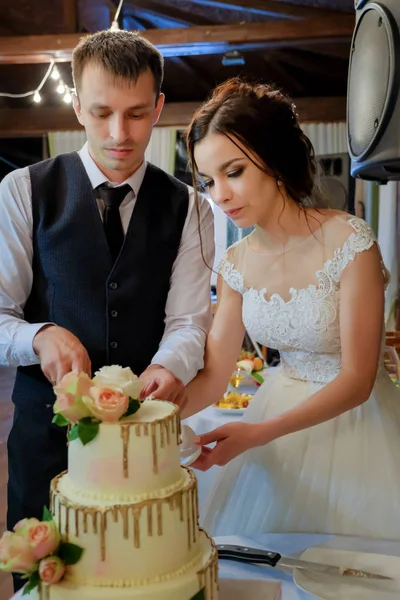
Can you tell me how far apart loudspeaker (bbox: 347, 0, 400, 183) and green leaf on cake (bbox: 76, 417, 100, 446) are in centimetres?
113

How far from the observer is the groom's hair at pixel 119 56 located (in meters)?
1.51

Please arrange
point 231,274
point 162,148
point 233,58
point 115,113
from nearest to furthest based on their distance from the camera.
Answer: point 115,113
point 231,274
point 233,58
point 162,148

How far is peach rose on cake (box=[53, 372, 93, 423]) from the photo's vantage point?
0.86m

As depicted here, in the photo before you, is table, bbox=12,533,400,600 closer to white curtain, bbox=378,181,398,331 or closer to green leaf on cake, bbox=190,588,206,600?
green leaf on cake, bbox=190,588,206,600

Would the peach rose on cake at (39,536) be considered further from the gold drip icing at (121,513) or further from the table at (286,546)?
the table at (286,546)

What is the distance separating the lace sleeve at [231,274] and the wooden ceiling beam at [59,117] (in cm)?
697

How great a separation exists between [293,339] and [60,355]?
2.11ft

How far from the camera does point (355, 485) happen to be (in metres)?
1.46

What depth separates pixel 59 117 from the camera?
28.8 ft

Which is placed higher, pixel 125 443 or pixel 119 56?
pixel 119 56

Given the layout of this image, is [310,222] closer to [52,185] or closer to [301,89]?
[52,185]

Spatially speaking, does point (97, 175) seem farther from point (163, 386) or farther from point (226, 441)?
point (226, 441)

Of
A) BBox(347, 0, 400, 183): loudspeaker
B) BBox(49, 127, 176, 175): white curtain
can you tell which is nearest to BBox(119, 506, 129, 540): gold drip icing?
BBox(347, 0, 400, 183): loudspeaker

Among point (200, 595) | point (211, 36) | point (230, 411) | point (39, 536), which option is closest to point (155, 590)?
point (200, 595)
